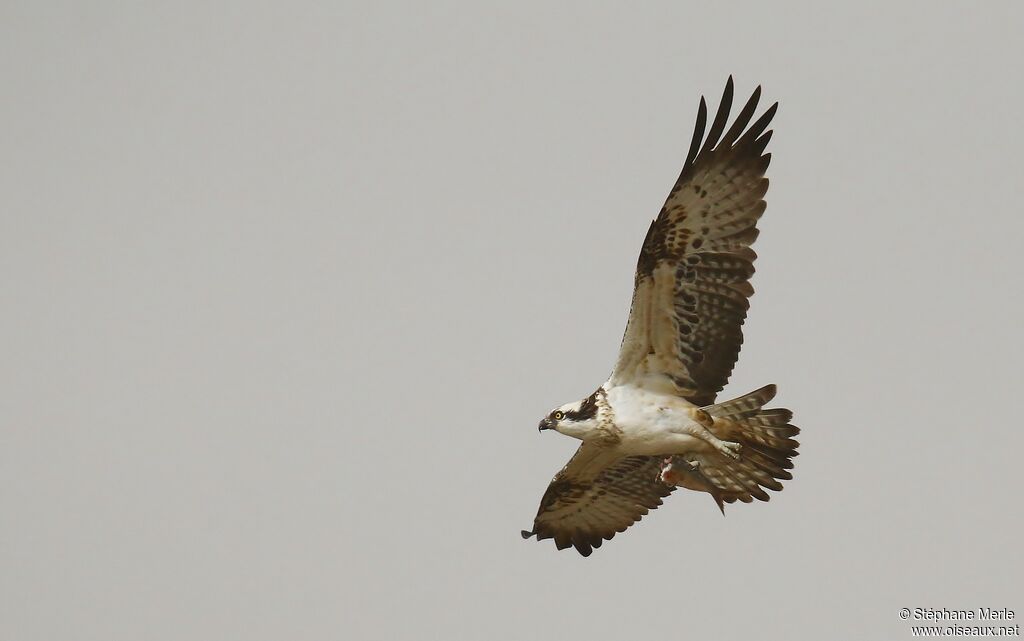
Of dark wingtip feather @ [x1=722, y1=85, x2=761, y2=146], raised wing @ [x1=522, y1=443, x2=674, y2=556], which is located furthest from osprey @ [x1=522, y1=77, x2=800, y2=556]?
raised wing @ [x1=522, y1=443, x2=674, y2=556]

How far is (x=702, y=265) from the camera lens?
1015cm

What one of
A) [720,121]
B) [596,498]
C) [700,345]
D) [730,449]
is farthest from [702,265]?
[596,498]

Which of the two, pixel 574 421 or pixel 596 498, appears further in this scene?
pixel 596 498

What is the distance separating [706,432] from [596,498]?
6.01 feet

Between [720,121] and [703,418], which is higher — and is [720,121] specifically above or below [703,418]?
above

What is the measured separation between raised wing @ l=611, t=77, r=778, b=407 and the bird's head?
44 cm

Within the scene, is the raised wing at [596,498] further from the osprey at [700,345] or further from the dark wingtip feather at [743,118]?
the dark wingtip feather at [743,118]

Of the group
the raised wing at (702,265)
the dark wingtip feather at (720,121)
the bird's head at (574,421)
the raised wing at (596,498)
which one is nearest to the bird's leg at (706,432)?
the raised wing at (702,265)

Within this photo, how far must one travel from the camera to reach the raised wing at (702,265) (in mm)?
10031

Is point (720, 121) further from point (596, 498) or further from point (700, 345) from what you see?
point (596, 498)

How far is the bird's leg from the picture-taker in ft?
33.8

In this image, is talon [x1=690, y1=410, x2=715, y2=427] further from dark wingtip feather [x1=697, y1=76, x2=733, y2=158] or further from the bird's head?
dark wingtip feather [x1=697, y1=76, x2=733, y2=158]

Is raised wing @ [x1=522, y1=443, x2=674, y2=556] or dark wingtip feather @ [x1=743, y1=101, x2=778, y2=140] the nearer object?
dark wingtip feather @ [x1=743, y1=101, x2=778, y2=140]

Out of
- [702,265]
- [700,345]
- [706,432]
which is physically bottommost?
[706,432]
